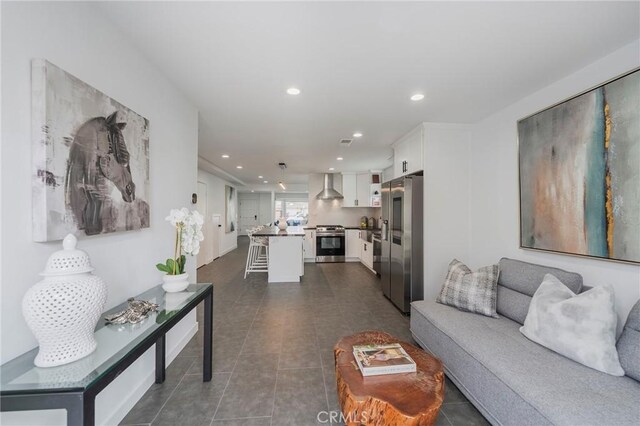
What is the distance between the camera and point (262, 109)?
9.17 ft

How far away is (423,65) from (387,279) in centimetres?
304

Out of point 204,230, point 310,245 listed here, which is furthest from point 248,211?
point 310,245

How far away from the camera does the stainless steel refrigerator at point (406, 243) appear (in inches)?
131

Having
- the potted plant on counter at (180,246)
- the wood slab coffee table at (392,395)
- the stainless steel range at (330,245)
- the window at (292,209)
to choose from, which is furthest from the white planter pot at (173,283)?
the window at (292,209)

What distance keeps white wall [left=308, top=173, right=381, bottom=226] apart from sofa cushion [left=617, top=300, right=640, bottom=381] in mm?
5862

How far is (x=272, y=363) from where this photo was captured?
7.61 feet

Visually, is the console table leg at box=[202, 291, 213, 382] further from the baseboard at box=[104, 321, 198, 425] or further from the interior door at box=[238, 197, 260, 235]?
the interior door at box=[238, 197, 260, 235]

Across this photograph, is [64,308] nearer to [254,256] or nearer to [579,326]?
[579,326]

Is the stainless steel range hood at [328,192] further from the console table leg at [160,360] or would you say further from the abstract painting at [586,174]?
the console table leg at [160,360]

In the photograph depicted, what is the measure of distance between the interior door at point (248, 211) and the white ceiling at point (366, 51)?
1008 centimetres

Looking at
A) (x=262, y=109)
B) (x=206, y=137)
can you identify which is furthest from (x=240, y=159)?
(x=262, y=109)

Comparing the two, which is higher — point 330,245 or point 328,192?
point 328,192

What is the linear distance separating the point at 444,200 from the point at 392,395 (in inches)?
104

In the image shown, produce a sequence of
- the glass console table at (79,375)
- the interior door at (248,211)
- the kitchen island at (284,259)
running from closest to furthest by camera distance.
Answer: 1. the glass console table at (79,375)
2. the kitchen island at (284,259)
3. the interior door at (248,211)
